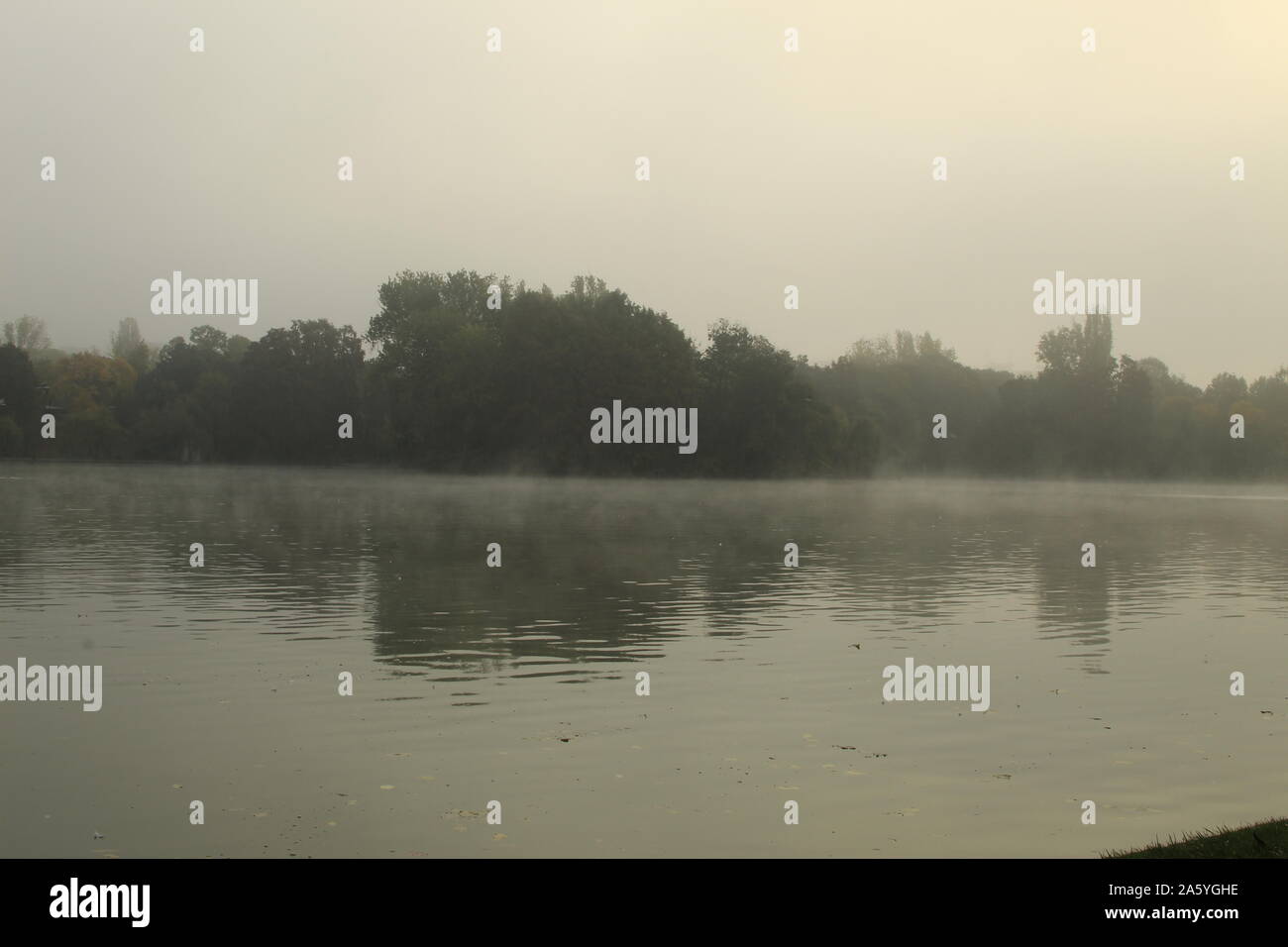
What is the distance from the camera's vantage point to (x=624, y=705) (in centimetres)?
1483

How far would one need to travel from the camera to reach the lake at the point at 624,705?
33.9 ft

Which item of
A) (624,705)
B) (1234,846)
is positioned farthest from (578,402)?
(1234,846)

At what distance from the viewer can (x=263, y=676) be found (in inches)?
640

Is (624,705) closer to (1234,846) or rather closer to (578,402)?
(1234,846)

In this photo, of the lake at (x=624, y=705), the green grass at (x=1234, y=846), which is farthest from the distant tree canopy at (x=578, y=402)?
the green grass at (x=1234, y=846)

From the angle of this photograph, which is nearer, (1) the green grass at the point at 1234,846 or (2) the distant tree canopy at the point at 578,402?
(1) the green grass at the point at 1234,846

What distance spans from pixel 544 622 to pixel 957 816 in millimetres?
11881

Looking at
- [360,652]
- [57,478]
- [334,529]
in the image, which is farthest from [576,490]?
[360,652]

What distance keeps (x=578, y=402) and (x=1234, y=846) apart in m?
112

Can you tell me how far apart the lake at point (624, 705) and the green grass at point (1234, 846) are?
109cm

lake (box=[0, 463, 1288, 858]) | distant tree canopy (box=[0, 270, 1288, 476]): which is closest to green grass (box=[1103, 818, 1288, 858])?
lake (box=[0, 463, 1288, 858])

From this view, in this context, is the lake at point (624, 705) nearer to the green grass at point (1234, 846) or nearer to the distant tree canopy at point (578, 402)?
the green grass at point (1234, 846)

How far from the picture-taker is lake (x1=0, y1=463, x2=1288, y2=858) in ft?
33.9
